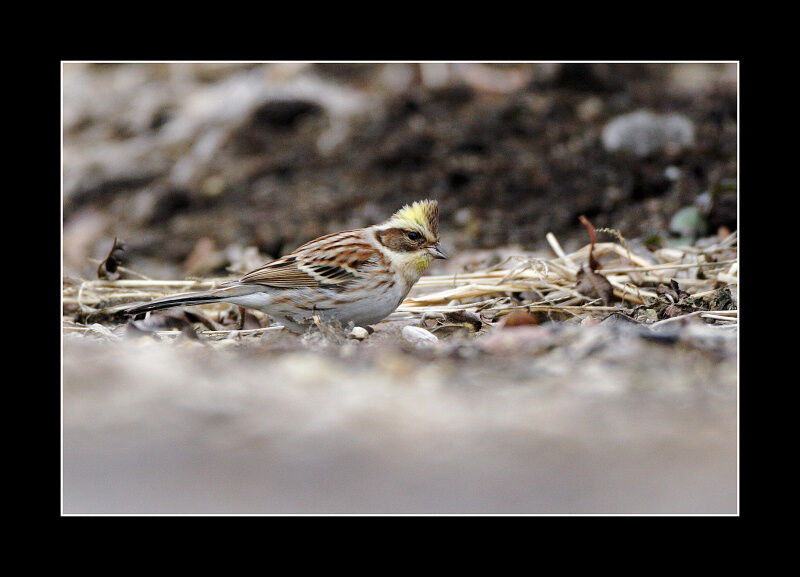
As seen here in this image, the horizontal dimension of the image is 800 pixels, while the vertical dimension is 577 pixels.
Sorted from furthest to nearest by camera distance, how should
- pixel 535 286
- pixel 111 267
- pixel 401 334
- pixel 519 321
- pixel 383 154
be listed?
1. pixel 383 154
2. pixel 111 267
3. pixel 535 286
4. pixel 401 334
5. pixel 519 321

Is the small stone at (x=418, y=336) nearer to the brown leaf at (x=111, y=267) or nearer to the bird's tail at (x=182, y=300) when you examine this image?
the bird's tail at (x=182, y=300)

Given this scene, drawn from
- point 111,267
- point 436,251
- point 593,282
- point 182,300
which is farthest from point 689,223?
point 111,267

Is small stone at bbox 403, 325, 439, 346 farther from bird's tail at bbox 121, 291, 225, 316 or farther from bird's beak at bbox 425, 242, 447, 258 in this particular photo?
bird's tail at bbox 121, 291, 225, 316

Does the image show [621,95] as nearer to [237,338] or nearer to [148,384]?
[237,338]

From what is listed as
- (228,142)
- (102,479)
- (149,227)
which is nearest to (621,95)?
(228,142)

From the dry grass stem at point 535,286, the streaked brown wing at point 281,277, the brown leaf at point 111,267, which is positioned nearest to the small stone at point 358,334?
the streaked brown wing at point 281,277

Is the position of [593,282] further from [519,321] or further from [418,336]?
[418,336]
